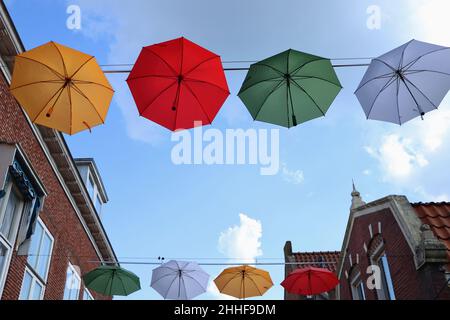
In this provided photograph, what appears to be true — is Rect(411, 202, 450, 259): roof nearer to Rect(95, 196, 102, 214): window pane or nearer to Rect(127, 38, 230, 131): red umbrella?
Rect(127, 38, 230, 131): red umbrella

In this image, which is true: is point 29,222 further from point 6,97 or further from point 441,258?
point 441,258

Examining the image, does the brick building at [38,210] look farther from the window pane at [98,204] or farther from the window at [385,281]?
the window at [385,281]

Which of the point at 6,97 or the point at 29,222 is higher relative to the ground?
the point at 6,97

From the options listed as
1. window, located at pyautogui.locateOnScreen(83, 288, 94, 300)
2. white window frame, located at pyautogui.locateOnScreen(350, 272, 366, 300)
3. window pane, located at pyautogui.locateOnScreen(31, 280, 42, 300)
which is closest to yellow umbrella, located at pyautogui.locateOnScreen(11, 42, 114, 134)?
window pane, located at pyautogui.locateOnScreen(31, 280, 42, 300)

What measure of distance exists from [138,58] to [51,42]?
61.5 inches

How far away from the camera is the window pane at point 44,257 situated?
13031 millimetres

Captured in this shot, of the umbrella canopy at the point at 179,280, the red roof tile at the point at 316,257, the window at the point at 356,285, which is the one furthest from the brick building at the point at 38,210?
the red roof tile at the point at 316,257

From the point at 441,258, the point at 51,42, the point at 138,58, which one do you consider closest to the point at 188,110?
the point at 138,58

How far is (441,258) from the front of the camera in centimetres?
998

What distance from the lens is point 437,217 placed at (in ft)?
39.8

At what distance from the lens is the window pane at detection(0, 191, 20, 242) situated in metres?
10.5

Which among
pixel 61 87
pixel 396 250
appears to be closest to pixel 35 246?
pixel 61 87

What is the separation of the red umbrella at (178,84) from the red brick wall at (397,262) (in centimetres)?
666

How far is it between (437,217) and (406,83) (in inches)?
225
